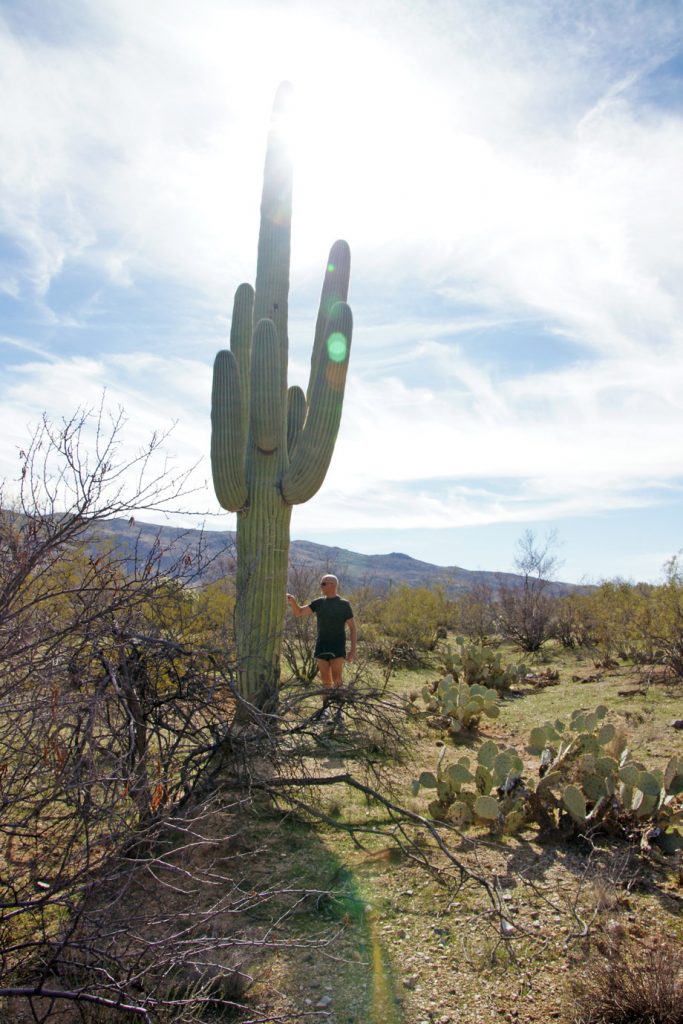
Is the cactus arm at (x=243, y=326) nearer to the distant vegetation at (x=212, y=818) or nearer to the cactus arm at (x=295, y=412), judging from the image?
the cactus arm at (x=295, y=412)

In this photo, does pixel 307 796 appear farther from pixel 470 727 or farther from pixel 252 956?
pixel 470 727

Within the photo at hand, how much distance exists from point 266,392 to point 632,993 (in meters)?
5.22

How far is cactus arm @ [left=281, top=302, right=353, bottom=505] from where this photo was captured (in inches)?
256

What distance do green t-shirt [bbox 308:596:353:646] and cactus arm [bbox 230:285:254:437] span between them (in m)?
2.52

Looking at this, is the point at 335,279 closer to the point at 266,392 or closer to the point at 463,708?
the point at 266,392

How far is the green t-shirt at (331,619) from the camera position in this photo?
6.75 meters

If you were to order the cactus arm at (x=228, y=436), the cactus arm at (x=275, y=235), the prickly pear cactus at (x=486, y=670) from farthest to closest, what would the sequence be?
the prickly pear cactus at (x=486, y=670)
the cactus arm at (x=275, y=235)
the cactus arm at (x=228, y=436)

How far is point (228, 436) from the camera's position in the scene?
656 cm

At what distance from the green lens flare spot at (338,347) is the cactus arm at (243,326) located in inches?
40.3

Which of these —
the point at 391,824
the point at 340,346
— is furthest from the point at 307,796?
the point at 340,346

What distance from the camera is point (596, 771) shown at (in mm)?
4441

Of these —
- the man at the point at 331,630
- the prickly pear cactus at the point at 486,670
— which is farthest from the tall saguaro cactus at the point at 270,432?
the prickly pear cactus at the point at 486,670

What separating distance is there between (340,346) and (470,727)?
4444 millimetres

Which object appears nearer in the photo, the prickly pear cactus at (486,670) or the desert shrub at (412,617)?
the prickly pear cactus at (486,670)
